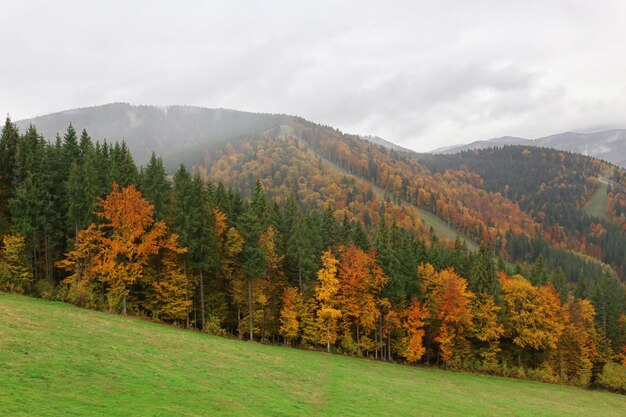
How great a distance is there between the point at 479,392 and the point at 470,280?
27.3 m

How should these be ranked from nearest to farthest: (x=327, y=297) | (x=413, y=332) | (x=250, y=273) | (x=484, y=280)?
(x=250, y=273) < (x=327, y=297) < (x=413, y=332) < (x=484, y=280)

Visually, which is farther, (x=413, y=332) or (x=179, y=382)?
(x=413, y=332)

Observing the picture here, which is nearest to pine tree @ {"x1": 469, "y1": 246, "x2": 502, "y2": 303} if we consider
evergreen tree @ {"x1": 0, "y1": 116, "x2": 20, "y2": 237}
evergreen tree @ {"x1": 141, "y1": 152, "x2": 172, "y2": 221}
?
evergreen tree @ {"x1": 141, "y1": 152, "x2": 172, "y2": 221}

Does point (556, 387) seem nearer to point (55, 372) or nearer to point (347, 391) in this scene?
point (347, 391)

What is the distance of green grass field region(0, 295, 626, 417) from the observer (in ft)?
59.3

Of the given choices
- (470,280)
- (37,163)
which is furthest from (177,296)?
(470,280)

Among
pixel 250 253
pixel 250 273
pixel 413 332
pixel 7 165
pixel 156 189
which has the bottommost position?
pixel 413 332

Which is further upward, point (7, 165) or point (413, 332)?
point (7, 165)

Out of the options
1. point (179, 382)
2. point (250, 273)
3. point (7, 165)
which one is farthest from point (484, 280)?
point (7, 165)

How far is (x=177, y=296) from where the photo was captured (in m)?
50.8

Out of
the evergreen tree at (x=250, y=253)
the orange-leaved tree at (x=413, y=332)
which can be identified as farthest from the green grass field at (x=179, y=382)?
the evergreen tree at (x=250, y=253)

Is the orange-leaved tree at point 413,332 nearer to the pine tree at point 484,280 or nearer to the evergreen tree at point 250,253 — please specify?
the pine tree at point 484,280

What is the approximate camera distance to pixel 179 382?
2308cm

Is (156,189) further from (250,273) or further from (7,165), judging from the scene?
(7,165)
